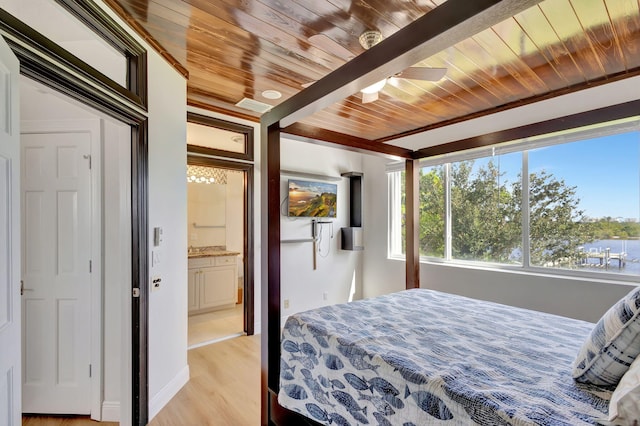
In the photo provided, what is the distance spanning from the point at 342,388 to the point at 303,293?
2.70 m

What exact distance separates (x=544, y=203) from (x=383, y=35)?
2412 mm

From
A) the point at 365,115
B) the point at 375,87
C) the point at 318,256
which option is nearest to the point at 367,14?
the point at 375,87

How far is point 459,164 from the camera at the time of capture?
12.5 ft

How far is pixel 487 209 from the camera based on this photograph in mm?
3553

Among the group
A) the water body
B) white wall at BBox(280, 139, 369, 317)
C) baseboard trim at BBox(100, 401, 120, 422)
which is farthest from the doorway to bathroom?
the water body

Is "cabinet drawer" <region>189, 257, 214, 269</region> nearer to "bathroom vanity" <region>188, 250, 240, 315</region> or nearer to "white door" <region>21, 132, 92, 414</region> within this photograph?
"bathroom vanity" <region>188, 250, 240, 315</region>

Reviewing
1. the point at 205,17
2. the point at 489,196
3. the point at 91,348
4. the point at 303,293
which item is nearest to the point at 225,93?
the point at 205,17

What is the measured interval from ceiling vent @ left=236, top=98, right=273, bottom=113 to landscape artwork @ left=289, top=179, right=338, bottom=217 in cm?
103

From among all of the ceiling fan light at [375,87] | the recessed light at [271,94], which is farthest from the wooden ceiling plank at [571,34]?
the recessed light at [271,94]

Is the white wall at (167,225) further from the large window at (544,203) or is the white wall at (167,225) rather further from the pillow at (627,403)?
the large window at (544,203)

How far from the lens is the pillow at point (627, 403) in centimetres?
83

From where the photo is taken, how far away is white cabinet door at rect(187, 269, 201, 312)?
4254 mm

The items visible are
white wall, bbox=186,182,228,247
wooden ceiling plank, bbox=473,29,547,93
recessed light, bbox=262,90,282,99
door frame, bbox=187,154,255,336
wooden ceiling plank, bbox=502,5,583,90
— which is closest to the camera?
wooden ceiling plank, bbox=502,5,583,90

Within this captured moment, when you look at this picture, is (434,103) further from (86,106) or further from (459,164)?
(86,106)
